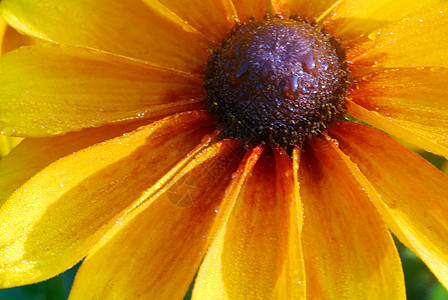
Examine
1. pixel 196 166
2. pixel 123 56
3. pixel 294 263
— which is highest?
pixel 123 56

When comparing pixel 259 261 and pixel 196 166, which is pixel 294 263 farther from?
pixel 196 166

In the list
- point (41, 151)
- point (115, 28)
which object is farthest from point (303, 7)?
point (41, 151)

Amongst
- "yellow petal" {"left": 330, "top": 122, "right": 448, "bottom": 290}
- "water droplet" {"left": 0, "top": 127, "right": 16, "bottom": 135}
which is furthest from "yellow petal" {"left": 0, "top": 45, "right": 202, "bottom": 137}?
"yellow petal" {"left": 330, "top": 122, "right": 448, "bottom": 290}

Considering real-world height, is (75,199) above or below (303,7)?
below

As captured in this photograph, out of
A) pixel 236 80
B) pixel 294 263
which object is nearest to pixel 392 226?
pixel 294 263

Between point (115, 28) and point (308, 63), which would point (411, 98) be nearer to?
point (308, 63)

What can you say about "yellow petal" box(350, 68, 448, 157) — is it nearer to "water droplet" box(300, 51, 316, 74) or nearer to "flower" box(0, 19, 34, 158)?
"water droplet" box(300, 51, 316, 74)
